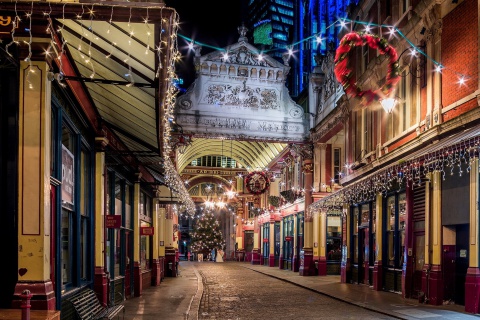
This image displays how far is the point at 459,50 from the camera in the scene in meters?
14.6

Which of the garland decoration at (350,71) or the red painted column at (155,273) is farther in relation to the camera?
the red painted column at (155,273)

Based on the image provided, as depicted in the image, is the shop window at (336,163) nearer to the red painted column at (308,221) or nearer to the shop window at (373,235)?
the red painted column at (308,221)


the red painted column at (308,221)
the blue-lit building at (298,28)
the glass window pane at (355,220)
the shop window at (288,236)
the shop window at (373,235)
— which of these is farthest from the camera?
the blue-lit building at (298,28)

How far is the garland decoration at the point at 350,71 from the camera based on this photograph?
46.7ft

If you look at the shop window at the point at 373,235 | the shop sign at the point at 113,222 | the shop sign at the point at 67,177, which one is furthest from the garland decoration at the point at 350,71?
the shop sign at the point at 67,177

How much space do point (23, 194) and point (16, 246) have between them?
89cm

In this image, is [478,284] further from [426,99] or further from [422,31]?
[422,31]

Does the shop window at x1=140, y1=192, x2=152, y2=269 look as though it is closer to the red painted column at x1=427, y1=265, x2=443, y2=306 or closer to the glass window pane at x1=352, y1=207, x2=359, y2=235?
the glass window pane at x1=352, y1=207, x2=359, y2=235

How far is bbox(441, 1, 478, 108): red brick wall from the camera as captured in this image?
1387cm

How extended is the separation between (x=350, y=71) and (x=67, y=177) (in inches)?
359

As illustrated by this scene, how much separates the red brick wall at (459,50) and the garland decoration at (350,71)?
144 centimetres

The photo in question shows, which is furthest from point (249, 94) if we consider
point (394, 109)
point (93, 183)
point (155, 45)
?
point (155, 45)

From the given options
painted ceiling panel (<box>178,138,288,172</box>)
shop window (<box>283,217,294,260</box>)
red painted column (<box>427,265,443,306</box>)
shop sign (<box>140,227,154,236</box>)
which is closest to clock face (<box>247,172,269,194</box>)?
shop window (<box>283,217,294,260</box>)

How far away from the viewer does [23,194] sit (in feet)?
23.6
